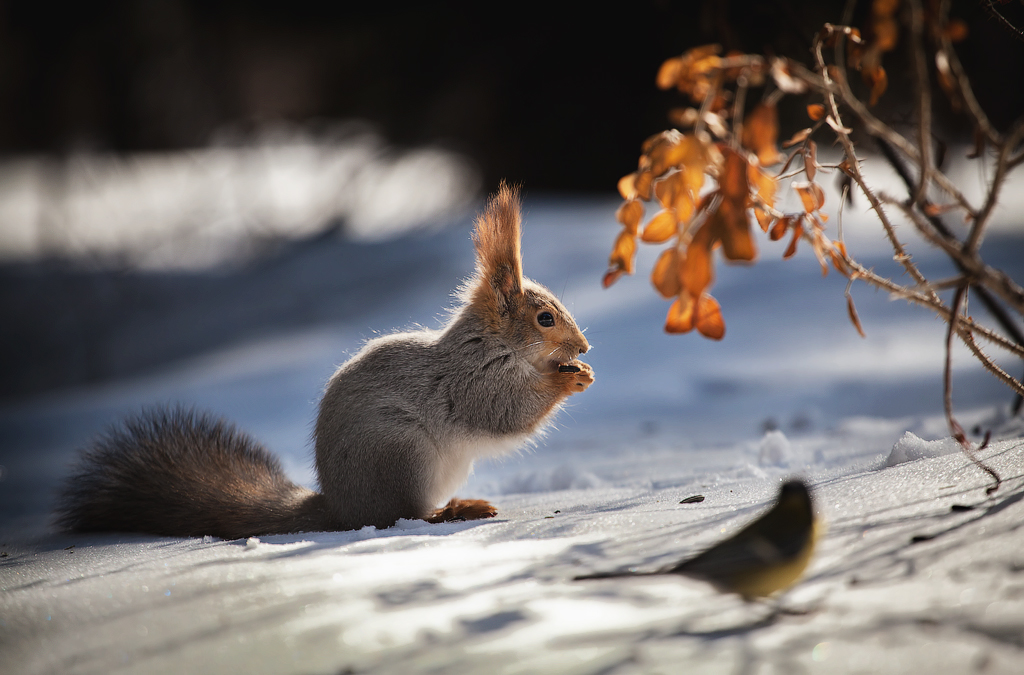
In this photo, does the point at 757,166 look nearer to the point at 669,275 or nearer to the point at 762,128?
the point at 762,128

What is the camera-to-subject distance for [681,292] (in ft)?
4.11

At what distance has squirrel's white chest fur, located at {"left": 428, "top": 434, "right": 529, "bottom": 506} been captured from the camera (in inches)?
92.2

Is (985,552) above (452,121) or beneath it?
beneath

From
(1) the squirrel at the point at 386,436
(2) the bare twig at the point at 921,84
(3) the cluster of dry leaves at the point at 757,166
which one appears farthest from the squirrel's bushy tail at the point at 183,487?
(2) the bare twig at the point at 921,84

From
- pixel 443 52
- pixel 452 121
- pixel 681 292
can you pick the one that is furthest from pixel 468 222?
pixel 681 292

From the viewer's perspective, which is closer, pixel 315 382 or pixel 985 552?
pixel 985 552

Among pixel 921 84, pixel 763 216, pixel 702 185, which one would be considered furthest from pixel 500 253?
pixel 921 84

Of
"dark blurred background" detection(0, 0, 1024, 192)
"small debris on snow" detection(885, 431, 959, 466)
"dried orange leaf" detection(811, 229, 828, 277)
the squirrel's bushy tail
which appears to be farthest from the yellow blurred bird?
"dark blurred background" detection(0, 0, 1024, 192)

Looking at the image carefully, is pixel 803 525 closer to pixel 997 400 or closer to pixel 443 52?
pixel 997 400

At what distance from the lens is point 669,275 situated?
121 cm

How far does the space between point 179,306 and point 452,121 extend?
10.6 feet

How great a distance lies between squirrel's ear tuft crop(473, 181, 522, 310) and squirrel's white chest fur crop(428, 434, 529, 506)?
463 millimetres

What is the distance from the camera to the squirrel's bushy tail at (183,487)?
2262 millimetres

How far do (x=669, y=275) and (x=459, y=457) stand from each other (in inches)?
54.6
